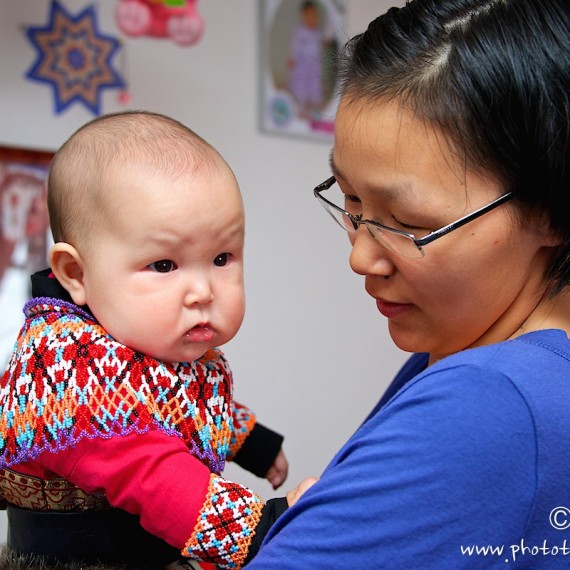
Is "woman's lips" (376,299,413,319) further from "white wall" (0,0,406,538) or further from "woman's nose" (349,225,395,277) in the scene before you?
"white wall" (0,0,406,538)

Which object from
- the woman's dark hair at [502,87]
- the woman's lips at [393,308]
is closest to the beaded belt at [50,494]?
the woman's lips at [393,308]

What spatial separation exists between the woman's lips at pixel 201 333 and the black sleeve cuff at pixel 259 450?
→ 25 cm

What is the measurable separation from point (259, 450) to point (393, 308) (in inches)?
16.8

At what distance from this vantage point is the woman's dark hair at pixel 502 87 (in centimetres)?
73

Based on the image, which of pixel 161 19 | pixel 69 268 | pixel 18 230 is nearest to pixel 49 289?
pixel 69 268

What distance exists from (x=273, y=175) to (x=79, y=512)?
1.66 meters

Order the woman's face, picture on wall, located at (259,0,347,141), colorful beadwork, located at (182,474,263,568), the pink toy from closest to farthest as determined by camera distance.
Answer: the woman's face → colorful beadwork, located at (182,474,263,568) → the pink toy → picture on wall, located at (259,0,347,141)

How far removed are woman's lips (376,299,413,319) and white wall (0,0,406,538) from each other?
4.56 ft

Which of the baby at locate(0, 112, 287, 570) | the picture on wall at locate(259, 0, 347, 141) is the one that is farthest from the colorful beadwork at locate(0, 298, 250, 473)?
the picture on wall at locate(259, 0, 347, 141)

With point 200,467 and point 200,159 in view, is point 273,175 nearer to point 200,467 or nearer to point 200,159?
point 200,159

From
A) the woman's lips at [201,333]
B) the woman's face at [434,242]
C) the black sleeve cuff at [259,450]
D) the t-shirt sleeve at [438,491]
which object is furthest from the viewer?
the black sleeve cuff at [259,450]

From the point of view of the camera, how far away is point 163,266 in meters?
0.95

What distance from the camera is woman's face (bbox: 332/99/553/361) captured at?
0.76 m

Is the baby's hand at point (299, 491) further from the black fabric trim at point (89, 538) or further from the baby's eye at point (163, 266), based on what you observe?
the baby's eye at point (163, 266)
